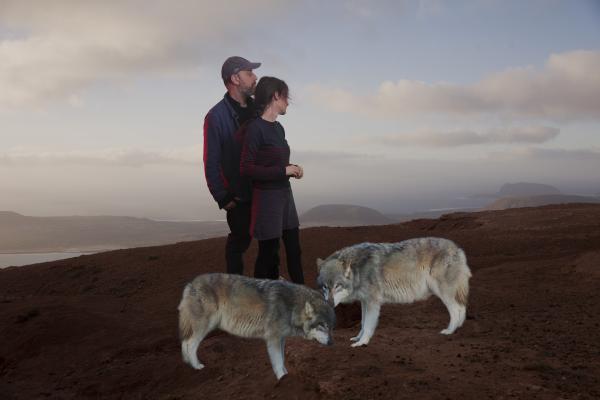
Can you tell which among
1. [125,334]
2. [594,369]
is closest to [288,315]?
[594,369]

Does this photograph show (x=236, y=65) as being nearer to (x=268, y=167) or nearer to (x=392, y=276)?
(x=268, y=167)

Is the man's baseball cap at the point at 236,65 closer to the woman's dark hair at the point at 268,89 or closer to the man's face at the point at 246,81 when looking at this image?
the man's face at the point at 246,81

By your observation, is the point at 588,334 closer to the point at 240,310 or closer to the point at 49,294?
the point at 240,310

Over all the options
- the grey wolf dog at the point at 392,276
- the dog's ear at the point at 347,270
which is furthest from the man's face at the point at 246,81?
the dog's ear at the point at 347,270

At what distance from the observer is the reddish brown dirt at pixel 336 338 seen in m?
4.82

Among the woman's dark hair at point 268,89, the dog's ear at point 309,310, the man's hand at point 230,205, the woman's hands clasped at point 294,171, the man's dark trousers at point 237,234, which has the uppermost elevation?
the woman's dark hair at point 268,89

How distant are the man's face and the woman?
57cm

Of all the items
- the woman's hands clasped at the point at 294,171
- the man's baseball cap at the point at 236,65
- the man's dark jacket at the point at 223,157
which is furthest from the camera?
the man's baseball cap at the point at 236,65

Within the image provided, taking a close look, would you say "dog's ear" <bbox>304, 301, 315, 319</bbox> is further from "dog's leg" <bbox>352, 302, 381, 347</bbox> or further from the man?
the man

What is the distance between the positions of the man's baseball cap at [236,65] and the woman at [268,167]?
604mm

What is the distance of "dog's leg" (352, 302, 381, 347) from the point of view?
17.7 ft

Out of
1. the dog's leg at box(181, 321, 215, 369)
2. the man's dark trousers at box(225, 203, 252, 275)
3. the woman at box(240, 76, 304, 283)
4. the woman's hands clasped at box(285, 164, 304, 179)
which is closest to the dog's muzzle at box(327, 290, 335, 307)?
the woman at box(240, 76, 304, 283)

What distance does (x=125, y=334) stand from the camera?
10383 millimetres

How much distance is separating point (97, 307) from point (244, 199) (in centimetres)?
855
